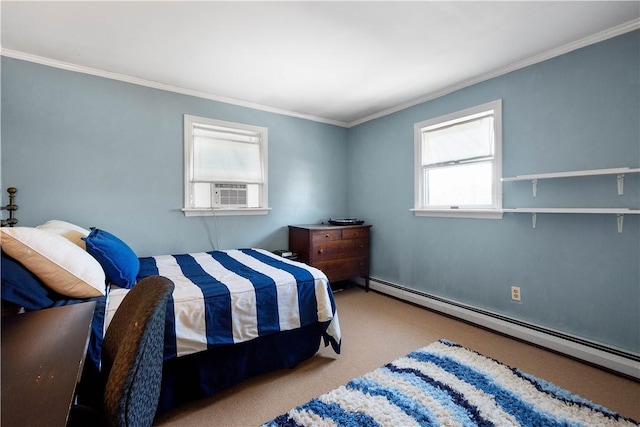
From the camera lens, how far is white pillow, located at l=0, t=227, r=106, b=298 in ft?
4.25

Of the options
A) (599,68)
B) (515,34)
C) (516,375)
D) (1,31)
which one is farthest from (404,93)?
(1,31)

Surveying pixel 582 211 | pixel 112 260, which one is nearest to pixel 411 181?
A: pixel 582 211

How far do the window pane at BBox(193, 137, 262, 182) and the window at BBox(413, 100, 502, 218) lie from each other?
6.35ft

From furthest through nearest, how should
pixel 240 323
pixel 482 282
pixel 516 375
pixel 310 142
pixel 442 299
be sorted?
pixel 310 142 → pixel 442 299 → pixel 482 282 → pixel 516 375 → pixel 240 323

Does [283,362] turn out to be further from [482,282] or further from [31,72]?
[31,72]

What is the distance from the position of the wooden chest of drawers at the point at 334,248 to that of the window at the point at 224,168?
24.2 inches

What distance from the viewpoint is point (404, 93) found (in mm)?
3182

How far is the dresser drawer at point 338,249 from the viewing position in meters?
3.40

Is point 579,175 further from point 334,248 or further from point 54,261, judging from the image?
point 54,261

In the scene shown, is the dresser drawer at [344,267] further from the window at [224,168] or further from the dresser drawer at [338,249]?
the window at [224,168]

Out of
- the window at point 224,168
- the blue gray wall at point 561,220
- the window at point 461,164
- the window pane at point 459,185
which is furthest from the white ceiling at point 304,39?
the window pane at point 459,185

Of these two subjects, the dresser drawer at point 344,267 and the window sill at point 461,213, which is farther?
the dresser drawer at point 344,267

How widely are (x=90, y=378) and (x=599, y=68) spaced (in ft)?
11.7

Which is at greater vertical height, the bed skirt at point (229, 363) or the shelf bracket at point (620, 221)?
the shelf bracket at point (620, 221)
